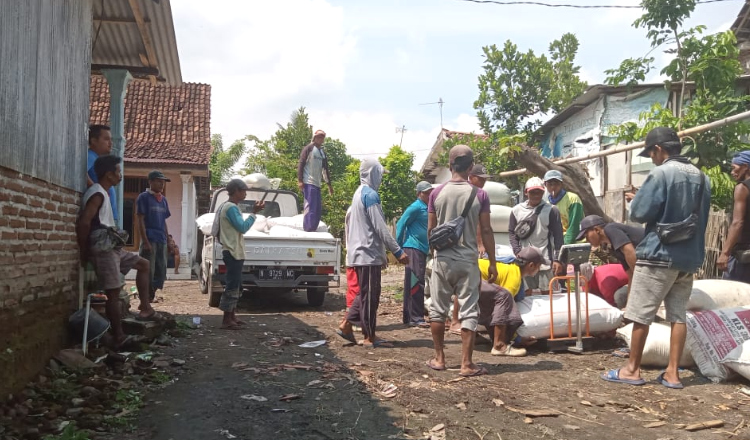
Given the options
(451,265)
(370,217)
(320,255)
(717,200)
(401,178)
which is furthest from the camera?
(401,178)

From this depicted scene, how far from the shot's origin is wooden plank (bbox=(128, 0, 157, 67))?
715 cm

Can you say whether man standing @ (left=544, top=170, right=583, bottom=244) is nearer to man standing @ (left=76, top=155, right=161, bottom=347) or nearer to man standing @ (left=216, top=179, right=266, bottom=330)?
man standing @ (left=216, top=179, right=266, bottom=330)

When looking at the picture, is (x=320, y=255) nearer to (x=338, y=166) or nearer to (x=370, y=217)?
(x=370, y=217)

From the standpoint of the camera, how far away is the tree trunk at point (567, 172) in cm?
1173

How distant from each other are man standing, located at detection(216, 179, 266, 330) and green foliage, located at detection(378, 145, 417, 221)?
16075mm

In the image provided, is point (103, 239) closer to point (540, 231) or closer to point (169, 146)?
point (540, 231)

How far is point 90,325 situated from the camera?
5266mm

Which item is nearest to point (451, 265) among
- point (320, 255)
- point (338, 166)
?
point (320, 255)

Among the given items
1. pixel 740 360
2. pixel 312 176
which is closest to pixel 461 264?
pixel 740 360

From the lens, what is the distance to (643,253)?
4.98 metres

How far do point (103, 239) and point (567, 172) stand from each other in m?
9.02

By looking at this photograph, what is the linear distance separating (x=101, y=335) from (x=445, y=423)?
10.6ft

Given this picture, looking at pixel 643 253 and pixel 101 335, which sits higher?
pixel 643 253

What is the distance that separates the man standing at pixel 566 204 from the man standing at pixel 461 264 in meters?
2.54
